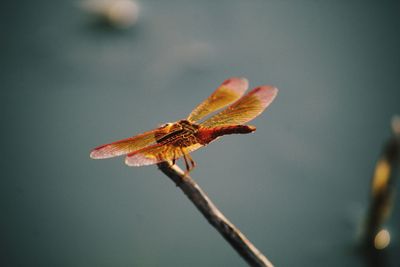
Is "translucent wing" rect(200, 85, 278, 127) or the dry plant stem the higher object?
"translucent wing" rect(200, 85, 278, 127)

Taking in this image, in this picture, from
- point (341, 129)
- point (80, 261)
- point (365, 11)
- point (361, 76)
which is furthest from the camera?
point (365, 11)

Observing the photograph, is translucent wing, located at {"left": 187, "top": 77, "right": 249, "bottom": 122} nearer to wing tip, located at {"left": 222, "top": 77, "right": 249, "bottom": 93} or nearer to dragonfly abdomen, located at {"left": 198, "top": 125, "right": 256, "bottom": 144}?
wing tip, located at {"left": 222, "top": 77, "right": 249, "bottom": 93}

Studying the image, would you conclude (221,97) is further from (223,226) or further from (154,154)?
(223,226)

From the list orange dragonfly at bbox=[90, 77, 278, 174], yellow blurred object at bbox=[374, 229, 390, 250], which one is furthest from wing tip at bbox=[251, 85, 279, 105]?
yellow blurred object at bbox=[374, 229, 390, 250]

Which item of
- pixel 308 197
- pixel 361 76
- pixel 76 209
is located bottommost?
pixel 308 197

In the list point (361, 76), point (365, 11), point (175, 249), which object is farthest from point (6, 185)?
point (365, 11)

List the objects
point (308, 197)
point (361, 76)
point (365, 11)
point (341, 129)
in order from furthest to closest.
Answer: point (365, 11), point (361, 76), point (341, 129), point (308, 197)

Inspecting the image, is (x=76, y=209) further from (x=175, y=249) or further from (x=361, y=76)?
(x=361, y=76)
